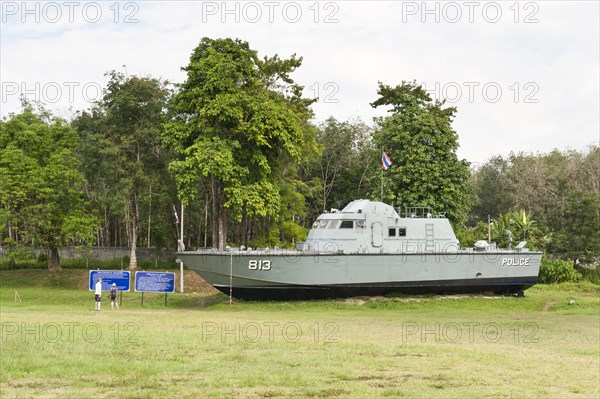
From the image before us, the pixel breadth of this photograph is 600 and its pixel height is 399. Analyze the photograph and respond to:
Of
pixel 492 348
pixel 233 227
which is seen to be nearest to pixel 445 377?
pixel 492 348

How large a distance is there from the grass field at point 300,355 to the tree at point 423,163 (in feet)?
62.5

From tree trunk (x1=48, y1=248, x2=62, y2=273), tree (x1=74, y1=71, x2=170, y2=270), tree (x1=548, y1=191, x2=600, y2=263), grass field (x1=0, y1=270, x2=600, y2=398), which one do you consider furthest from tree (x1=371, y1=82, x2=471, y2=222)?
tree trunk (x1=48, y1=248, x2=62, y2=273)

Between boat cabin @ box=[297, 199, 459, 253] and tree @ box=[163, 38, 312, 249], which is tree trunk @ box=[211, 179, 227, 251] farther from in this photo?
boat cabin @ box=[297, 199, 459, 253]

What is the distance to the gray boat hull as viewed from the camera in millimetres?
31719

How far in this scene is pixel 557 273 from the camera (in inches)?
1751

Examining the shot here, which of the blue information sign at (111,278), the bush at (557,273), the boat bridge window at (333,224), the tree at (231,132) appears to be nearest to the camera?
the blue information sign at (111,278)

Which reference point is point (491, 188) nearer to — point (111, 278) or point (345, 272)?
point (345, 272)

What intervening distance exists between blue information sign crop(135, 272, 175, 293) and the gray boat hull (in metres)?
1.43

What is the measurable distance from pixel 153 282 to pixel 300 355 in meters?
16.5

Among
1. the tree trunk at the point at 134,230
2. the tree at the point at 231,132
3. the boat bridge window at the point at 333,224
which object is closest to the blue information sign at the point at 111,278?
the tree at the point at 231,132

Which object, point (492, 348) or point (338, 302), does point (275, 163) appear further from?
point (492, 348)

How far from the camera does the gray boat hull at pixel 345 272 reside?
31719 millimetres

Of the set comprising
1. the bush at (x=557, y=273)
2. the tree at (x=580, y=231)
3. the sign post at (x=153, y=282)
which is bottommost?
the bush at (x=557, y=273)

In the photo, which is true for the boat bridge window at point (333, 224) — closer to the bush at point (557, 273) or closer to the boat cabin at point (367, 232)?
the boat cabin at point (367, 232)
